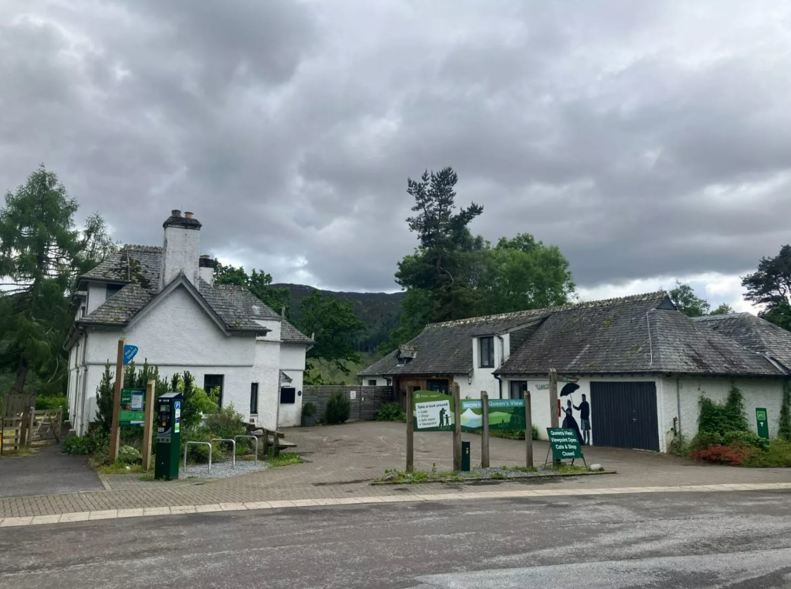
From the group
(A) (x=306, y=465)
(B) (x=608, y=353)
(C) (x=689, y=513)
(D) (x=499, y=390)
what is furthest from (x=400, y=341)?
(C) (x=689, y=513)

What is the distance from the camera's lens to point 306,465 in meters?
18.2

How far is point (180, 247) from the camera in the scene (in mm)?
23969

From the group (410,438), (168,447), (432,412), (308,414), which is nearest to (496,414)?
(432,412)

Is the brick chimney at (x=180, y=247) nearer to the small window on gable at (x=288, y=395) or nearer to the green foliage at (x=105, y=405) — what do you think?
the green foliage at (x=105, y=405)

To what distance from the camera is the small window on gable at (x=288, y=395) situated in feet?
120

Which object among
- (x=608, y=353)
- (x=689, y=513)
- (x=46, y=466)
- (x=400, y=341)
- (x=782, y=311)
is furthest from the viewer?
(x=400, y=341)

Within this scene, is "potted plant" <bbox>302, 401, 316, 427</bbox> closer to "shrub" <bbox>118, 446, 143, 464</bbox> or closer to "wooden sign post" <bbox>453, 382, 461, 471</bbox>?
"shrub" <bbox>118, 446, 143, 464</bbox>

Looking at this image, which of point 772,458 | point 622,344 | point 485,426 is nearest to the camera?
point 485,426

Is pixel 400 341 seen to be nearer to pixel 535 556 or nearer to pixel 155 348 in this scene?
pixel 155 348

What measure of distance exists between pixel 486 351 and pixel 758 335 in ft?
41.9

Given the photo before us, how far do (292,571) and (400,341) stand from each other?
192ft

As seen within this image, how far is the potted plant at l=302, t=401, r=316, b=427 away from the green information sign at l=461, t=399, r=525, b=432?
67.7 feet

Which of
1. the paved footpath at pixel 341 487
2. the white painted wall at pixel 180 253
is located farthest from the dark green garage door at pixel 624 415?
the white painted wall at pixel 180 253

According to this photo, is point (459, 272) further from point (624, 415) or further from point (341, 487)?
point (341, 487)
